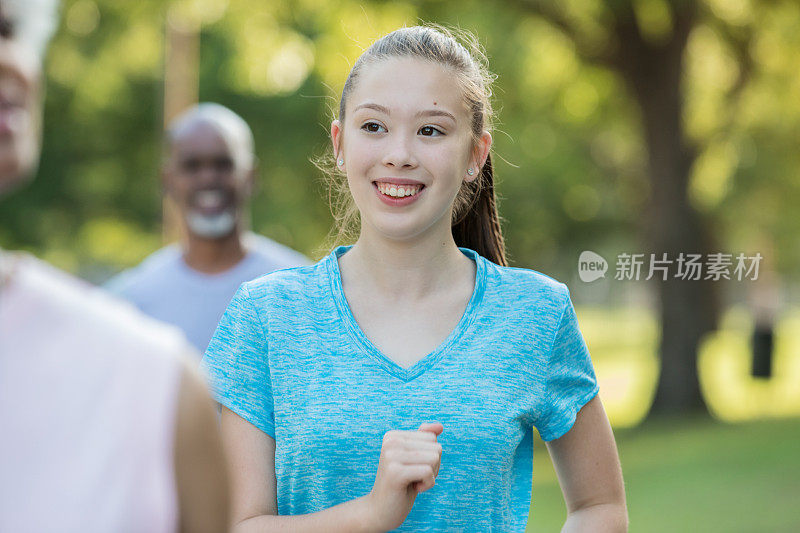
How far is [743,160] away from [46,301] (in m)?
20.9

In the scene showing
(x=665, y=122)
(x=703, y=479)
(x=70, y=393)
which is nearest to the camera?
(x=70, y=393)

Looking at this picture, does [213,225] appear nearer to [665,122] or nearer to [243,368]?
[243,368]

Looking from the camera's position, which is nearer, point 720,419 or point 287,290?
point 287,290

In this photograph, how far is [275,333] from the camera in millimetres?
2098

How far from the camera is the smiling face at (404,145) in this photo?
2.16 meters

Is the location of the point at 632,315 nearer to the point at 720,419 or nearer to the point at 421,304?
the point at 720,419

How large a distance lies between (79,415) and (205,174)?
13.2 feet

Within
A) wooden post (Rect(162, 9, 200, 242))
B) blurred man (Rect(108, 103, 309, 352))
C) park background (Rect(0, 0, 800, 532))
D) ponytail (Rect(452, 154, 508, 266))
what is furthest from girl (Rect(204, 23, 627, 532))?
wooden post (Rect(162, 9, 200, 242))

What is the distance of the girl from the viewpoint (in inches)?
79.4

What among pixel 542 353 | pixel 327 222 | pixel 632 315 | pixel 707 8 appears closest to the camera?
pixel 542 353

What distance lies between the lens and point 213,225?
4605 mm

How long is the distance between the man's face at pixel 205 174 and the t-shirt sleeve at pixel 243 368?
105 inches

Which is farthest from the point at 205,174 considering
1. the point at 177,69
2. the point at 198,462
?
the point at 177,69

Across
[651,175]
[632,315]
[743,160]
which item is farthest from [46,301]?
[632,315]
